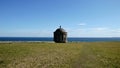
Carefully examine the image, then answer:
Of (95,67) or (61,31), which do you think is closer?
(95,67)

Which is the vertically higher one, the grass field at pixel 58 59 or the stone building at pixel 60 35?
the stone building at pixel 60 35

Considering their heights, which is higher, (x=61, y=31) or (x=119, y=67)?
(x=61, y=31)

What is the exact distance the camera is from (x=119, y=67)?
18.4 metres

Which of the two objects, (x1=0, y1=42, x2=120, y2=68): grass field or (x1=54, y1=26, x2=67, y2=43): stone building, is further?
(x1=54, y1=26, x2=67, y2=43): stone building

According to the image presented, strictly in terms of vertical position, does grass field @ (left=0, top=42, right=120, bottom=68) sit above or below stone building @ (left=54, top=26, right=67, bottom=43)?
below

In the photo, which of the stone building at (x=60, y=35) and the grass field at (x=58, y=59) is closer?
the grass field at (x=58, y=59)

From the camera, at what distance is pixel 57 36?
7512 cm

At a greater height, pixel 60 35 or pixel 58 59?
pixel 60 35

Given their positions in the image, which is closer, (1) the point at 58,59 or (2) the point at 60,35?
(1) the point at 58,59

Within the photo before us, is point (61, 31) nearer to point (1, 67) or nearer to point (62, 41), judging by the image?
point (62, 41)

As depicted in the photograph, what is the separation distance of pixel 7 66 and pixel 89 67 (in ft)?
25.9

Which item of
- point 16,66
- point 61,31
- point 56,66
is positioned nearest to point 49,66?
point 56,66

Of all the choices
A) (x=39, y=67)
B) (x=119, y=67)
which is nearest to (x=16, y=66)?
(x=39, y=67)

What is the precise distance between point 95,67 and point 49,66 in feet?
14.8
